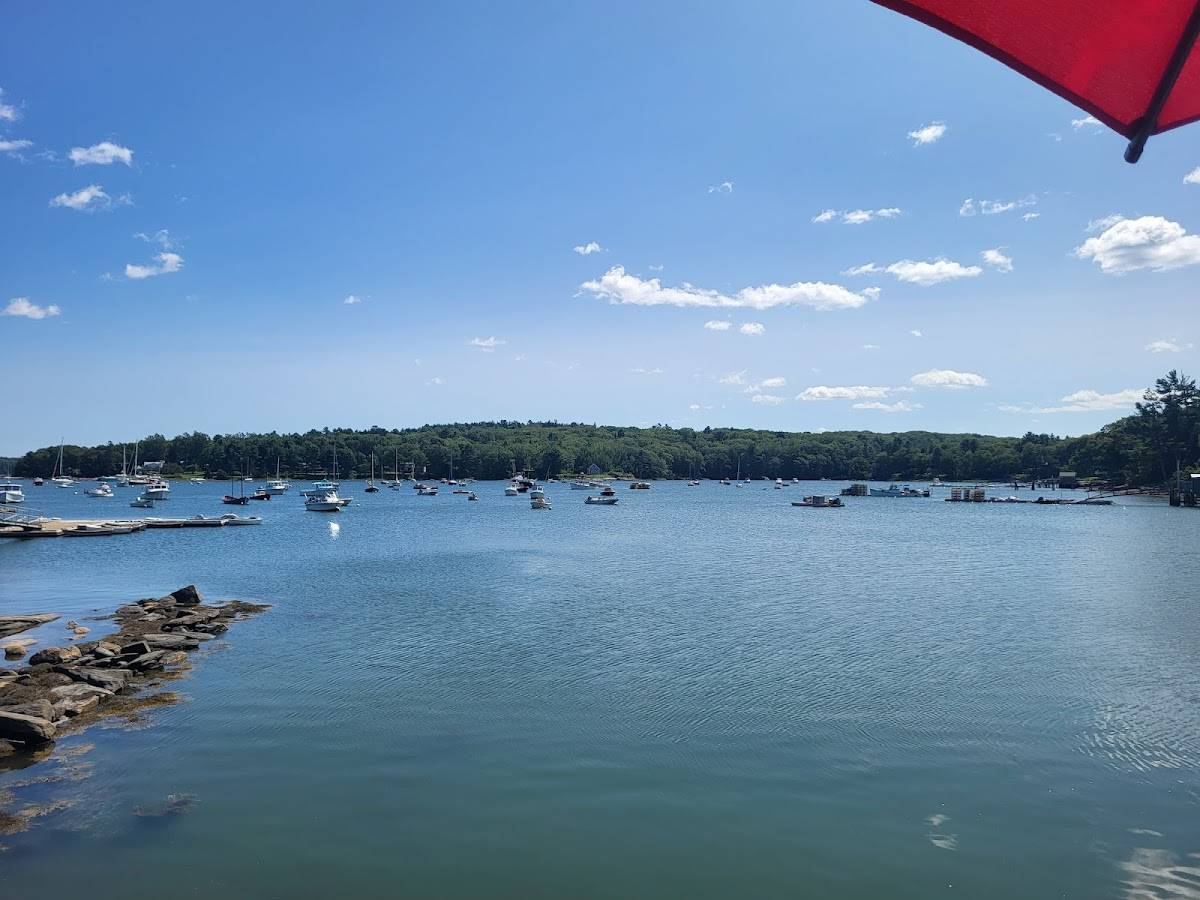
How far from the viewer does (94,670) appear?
23141 mm

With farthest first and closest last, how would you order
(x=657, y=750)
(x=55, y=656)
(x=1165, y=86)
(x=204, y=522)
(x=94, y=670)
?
(x=204, y=522), (x=55, y=656), (x=94, y=670), (x=657, y=750), (x=1165, y=86)

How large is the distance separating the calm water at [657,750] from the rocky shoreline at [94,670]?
4.39ft

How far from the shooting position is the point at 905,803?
1545 cm

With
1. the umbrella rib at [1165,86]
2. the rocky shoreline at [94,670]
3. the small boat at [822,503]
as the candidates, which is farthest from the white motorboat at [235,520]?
the umbrella rib at [1165,86]

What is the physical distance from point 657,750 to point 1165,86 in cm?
1657

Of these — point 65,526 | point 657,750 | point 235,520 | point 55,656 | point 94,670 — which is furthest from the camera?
point 235,520

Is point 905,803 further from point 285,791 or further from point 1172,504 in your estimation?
point 1172,504

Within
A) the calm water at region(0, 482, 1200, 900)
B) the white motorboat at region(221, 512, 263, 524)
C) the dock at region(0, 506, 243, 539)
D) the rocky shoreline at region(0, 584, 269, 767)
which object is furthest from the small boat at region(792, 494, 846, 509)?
the rocky shoreline at region(0, 584, 269, 767)

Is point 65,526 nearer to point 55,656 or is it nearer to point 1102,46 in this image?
point 55,656

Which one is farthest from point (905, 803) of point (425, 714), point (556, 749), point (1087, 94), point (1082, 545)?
point (1082, 545)

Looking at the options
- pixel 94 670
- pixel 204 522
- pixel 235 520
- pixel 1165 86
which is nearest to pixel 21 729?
pixel 94 670

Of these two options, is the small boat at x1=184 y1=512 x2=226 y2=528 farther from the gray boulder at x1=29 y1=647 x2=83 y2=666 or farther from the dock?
the gray boulder at x1=29 y1=647 x2=83 y2=666

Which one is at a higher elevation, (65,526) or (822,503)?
(822,503)

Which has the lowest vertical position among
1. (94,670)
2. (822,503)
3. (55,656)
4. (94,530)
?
(94,670)
